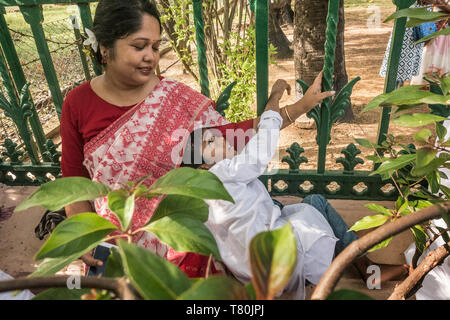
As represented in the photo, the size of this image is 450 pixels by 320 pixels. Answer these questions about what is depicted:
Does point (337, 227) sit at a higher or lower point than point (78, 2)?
lower

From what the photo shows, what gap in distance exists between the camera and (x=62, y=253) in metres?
0.56

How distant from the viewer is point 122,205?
0.54m

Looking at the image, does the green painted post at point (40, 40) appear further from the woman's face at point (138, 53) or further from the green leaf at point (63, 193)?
the green leaf at point (63, 193)

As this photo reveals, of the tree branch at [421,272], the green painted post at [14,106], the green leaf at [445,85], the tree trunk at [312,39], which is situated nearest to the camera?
the tree branch at [421,272]

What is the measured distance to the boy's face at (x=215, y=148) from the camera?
185 cm

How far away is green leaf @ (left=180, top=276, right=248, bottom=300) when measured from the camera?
1.20ft

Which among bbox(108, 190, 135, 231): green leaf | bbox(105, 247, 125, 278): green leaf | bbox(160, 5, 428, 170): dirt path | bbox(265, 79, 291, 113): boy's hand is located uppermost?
bbox(108, 190, 135, 231): green leaf

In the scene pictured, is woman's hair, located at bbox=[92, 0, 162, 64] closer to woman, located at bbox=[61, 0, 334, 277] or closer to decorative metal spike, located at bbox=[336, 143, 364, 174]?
woman, located at bbox=[61, 0, 334, 277]

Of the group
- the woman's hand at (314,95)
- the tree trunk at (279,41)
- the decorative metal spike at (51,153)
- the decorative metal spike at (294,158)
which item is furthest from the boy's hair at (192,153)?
the tree trunk at (279,41)

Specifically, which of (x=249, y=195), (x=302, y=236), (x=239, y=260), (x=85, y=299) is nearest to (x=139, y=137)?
(x=249, y=195)

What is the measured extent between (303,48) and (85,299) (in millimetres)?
4220

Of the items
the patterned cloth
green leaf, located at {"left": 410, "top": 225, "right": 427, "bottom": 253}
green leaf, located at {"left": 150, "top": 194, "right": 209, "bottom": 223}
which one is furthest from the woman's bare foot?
the patterned cloth

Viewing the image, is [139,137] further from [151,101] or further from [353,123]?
[353,123]

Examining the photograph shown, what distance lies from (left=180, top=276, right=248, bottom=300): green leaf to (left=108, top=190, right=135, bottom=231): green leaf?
0.16 meters
